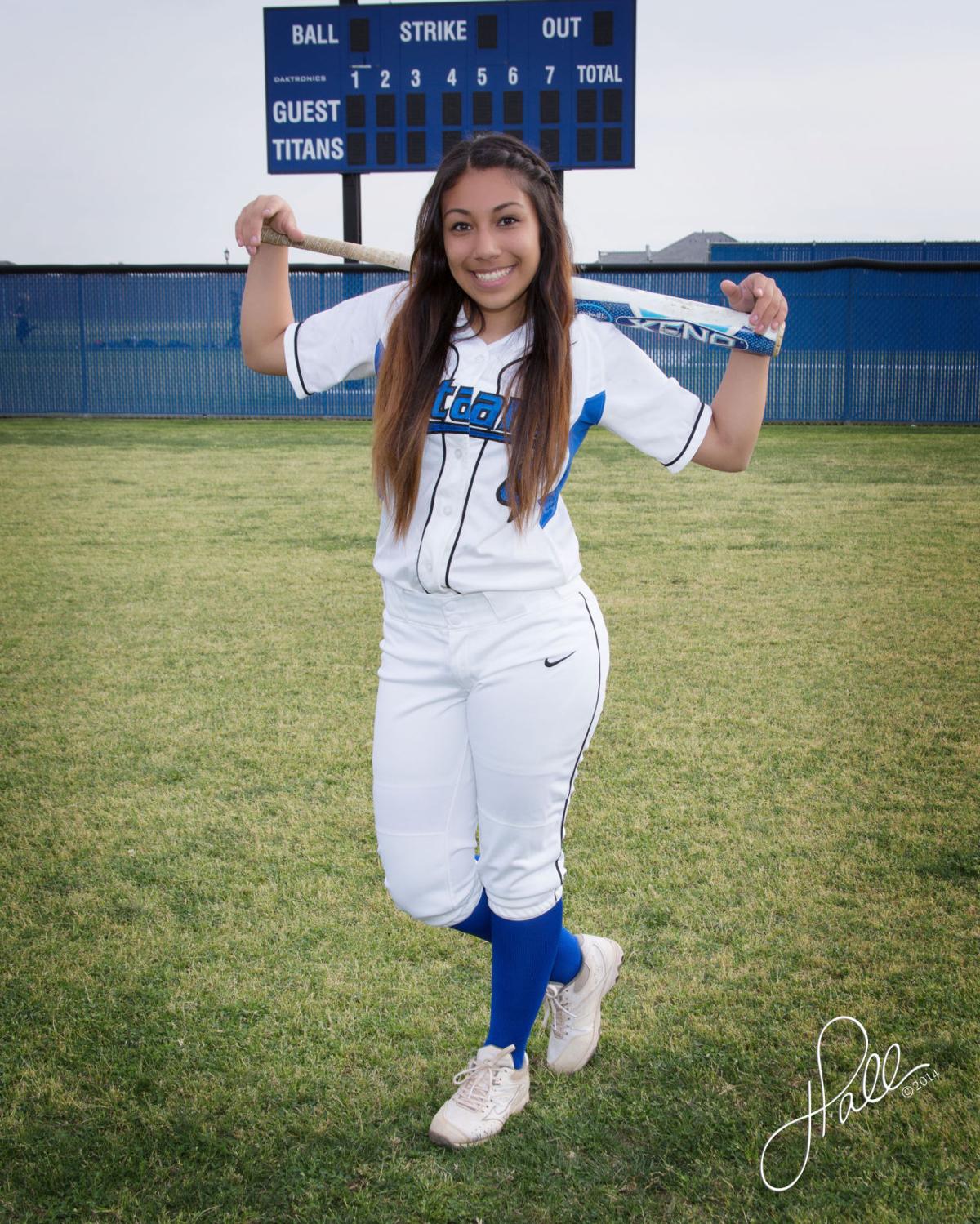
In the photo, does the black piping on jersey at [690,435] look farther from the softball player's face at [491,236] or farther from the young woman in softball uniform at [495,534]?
the softball player's face at [491,236]

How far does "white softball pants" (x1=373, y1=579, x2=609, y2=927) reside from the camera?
2006 millimetres

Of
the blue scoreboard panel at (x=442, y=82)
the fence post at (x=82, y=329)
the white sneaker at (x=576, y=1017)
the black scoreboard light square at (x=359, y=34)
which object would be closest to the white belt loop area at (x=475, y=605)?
the white sneaker at (x=576, y=1017)

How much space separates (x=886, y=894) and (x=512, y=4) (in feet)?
43.3

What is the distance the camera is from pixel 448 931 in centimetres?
290

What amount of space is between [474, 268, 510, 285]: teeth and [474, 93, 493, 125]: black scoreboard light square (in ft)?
43.2

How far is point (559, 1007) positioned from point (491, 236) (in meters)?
1.48

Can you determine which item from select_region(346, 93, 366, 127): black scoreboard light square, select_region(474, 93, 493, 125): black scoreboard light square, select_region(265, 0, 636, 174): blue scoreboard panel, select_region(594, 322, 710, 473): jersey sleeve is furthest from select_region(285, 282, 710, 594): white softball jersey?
select_region(346, 93, 366, 127): black scoreboard light square

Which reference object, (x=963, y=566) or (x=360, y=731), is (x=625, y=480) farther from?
(x=360, y=731)

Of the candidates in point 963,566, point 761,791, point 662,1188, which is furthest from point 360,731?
point 963,566

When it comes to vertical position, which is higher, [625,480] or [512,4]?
[512,4]

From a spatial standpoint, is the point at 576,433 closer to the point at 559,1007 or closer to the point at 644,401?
the point at 644,401

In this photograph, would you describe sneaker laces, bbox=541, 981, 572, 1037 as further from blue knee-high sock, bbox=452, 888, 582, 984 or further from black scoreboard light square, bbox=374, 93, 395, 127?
black scoreboard light square, bbox=374, 93, 395, 127

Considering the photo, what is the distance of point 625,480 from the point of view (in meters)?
10.2

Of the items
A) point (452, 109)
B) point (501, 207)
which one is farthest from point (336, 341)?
point (452, 109)
